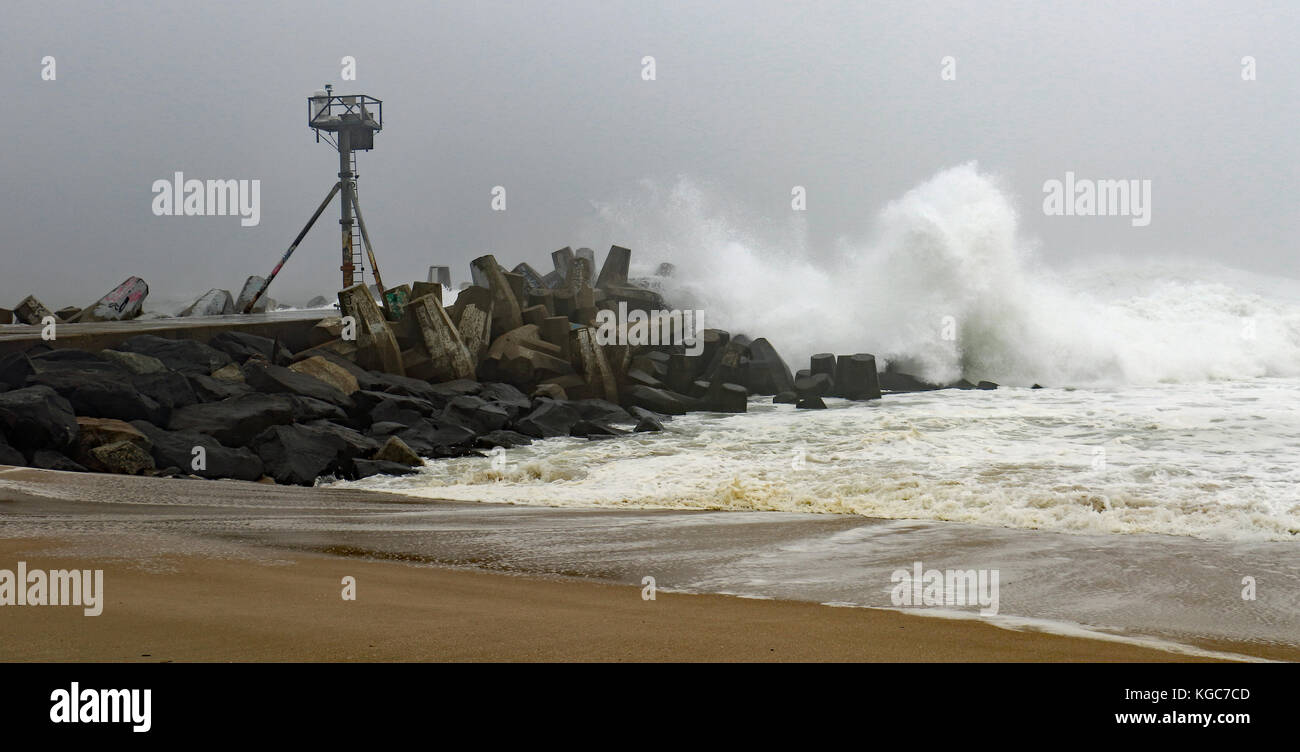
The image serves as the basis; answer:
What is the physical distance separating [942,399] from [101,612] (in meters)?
14.3

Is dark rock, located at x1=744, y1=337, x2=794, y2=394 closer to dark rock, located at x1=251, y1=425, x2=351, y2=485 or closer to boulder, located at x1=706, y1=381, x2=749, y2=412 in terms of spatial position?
boulder, located at x1=706, y1=381, x2=749, y2=412

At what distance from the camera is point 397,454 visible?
9734mm

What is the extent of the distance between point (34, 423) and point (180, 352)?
443 centimetres

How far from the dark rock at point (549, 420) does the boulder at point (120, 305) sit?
15.6 metres

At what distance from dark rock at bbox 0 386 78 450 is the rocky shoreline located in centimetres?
1

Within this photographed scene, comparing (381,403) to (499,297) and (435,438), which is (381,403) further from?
(499,297)

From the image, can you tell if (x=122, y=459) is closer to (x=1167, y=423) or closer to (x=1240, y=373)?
(x=1167, y=423)

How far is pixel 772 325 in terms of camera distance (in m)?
20.5

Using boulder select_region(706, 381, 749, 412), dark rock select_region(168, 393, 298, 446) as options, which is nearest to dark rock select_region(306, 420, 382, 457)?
dark rock select_region(168, 393, 298, 446)

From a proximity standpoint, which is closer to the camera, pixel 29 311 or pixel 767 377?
pixel 767 377

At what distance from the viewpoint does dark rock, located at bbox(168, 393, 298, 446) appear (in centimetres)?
967

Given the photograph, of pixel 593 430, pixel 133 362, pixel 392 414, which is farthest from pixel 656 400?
pixel 133 362

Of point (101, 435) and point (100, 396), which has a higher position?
point (100, 396)
